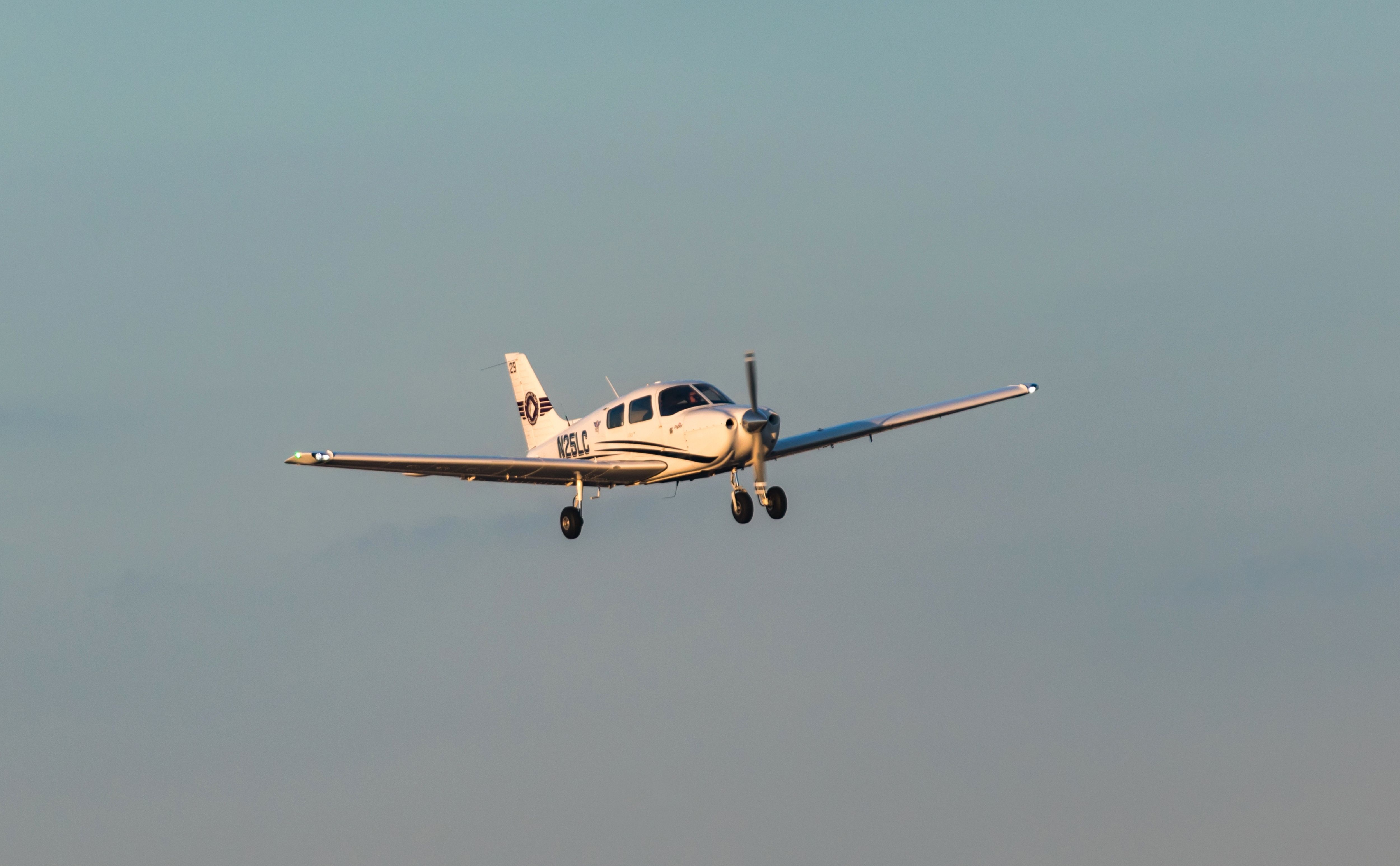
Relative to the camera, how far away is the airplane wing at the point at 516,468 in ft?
118

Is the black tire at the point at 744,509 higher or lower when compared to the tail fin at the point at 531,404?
lower

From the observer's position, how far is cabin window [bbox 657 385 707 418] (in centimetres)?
3712

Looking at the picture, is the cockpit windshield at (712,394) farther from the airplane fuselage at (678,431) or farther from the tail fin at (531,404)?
the tail fin at (531,404)

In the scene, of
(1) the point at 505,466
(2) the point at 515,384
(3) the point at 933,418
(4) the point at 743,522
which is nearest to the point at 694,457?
(4) the point at 743,522

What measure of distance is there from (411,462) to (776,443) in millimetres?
8050

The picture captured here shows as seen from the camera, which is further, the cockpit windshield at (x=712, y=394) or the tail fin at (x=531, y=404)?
the tail fin at (x=531, y=404)

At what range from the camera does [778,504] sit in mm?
36125

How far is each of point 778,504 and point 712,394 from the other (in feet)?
10.1

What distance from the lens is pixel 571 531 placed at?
3838 cm

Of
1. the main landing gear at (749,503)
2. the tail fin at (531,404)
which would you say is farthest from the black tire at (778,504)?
the tail fin at (531,404)

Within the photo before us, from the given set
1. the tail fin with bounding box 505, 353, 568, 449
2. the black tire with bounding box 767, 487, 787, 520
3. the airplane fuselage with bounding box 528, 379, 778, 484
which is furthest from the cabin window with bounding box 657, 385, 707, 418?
the tail fin with bounding box 505, 353, 568, 449

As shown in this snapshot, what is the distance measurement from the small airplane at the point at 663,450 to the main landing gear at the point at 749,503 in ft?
0.06

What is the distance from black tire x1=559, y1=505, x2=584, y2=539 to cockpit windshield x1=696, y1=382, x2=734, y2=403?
408 cm

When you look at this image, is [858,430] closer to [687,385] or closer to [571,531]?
[687,385]
